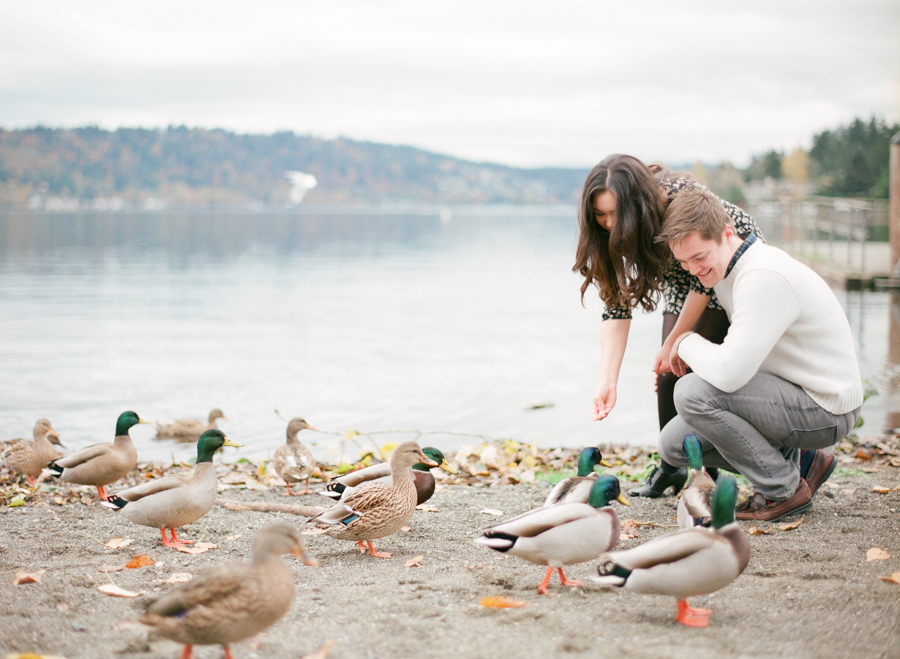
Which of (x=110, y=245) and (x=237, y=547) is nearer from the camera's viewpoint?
(x=237, y=547)

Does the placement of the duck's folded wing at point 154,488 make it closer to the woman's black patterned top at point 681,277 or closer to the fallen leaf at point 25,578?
the fallen leaf at point 25,578

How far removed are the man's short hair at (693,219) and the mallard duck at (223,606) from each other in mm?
2319

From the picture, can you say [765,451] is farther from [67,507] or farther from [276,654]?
[67,507]

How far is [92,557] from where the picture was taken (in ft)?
13.8

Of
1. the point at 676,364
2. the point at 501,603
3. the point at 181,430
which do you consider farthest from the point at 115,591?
the point at 181,430

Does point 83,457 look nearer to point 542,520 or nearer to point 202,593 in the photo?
point 202,593

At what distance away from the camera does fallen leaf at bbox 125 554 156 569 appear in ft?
13.2

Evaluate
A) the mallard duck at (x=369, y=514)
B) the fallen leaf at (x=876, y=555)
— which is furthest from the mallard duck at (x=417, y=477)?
the fallen leaf at (x=876, y=555)

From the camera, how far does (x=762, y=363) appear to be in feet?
13.8

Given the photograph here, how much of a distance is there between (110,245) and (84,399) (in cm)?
4288

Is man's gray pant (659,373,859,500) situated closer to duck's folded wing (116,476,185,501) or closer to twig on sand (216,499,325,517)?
twig on sand (216,499,325,517)

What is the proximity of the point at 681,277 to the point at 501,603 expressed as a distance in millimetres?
2355

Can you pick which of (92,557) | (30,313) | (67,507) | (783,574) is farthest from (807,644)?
(30,313)

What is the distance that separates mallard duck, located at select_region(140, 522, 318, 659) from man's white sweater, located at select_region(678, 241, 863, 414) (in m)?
2.36
